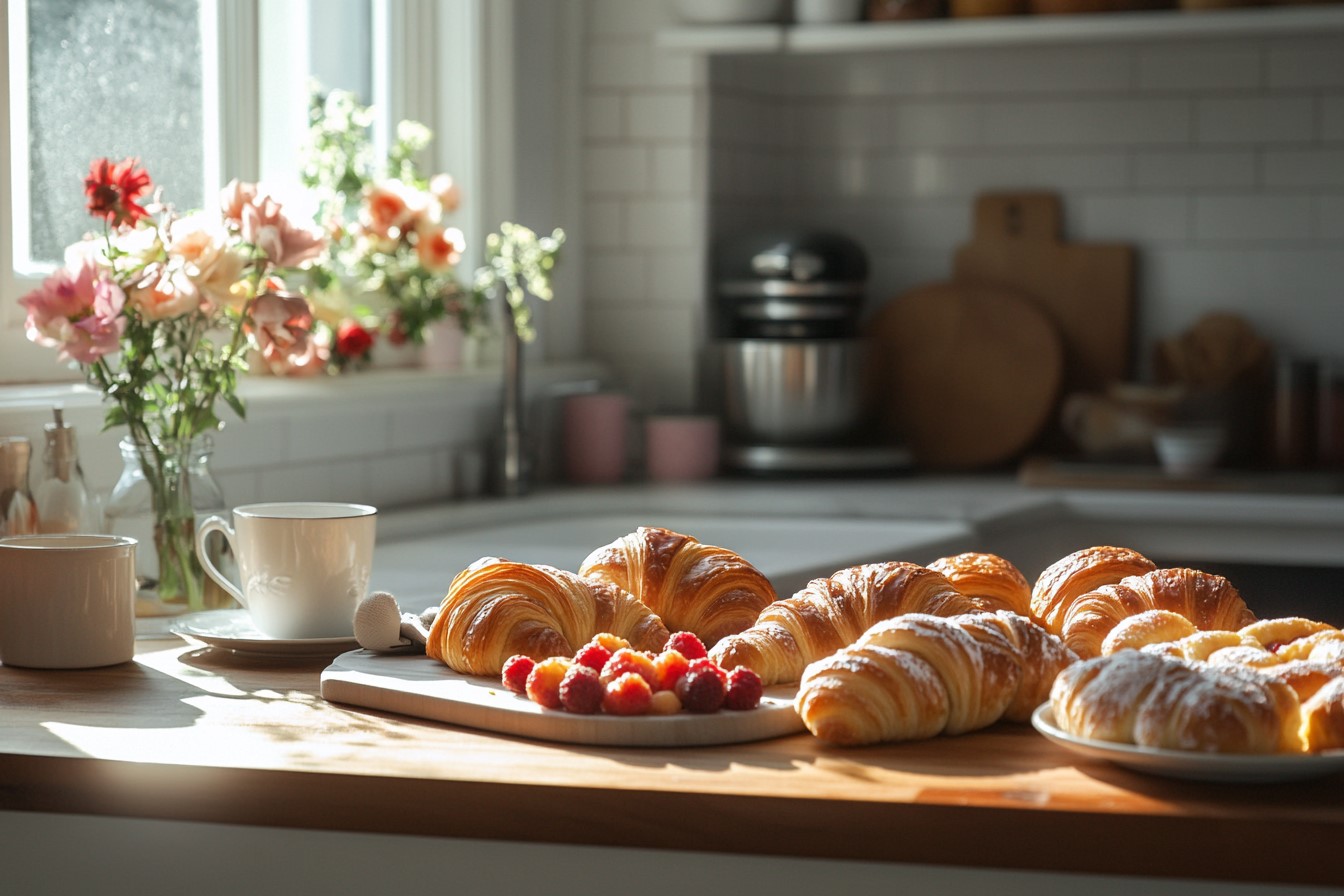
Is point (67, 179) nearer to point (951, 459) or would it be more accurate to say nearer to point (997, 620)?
point (997, 620)

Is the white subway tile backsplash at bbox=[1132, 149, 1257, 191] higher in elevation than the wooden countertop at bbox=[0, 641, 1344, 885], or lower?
higher

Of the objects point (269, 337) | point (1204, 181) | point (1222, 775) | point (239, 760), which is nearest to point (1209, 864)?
point (1222, 775)

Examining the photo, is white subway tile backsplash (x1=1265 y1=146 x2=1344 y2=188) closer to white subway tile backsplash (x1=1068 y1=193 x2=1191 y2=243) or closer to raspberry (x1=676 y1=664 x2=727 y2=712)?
white subway tile backsplash (x1=1068 y1=193 x2=1191 y2=243)

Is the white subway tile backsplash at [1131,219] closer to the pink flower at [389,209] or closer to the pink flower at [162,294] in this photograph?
the pink flower at [389,209]

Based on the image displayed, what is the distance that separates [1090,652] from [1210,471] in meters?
1.77

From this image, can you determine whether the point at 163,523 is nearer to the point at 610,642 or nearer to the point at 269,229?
the point at 269,229

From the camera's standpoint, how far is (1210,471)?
108 inches

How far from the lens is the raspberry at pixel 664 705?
38.7 inches

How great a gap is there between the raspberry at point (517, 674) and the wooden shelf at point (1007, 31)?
2.06 m

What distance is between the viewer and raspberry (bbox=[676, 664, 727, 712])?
98 centimetres

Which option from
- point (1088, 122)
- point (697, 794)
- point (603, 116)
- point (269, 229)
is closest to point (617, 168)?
point (603, 116)

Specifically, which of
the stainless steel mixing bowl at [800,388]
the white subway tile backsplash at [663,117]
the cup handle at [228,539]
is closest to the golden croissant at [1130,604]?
the cup handle at [228,539]

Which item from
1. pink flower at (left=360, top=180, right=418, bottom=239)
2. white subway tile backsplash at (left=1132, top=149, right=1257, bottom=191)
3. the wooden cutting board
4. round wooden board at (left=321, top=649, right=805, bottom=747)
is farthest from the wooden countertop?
white subway tile backsplash at (left=1132, top=149, right=1257, bottom=191)

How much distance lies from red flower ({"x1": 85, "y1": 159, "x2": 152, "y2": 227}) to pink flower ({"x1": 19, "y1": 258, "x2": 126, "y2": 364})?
0.05 m
